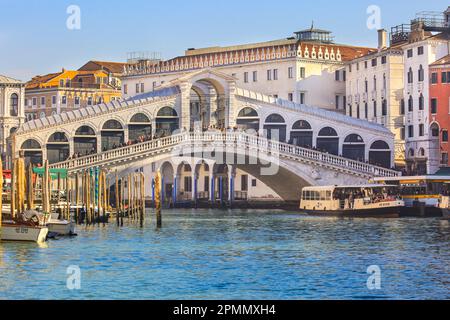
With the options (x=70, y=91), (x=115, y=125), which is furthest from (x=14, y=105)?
(x=70, y=91)

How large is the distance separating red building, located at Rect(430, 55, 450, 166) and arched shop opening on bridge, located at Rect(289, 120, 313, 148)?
541 centimetres

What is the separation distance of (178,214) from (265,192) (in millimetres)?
12962

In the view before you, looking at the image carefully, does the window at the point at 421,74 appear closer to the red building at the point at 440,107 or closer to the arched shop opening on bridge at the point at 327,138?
the red building at the point at 440,107

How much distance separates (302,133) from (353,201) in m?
10.7

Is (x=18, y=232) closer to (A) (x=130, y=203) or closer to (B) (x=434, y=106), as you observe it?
(A) (x=130, y=203)

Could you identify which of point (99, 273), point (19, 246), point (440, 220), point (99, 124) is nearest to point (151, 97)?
point (99, 124)

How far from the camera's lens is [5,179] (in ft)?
153

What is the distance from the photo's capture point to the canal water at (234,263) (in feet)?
83.8

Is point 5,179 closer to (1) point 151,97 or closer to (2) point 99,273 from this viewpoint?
(1) point 151,97

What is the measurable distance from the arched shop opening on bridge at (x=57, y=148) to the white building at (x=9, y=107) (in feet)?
27.4

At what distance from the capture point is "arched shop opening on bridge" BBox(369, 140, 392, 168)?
59.9 meters

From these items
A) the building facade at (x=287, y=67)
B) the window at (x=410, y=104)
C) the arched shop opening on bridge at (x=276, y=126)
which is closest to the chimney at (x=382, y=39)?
the building facade at (x=287, y=67)

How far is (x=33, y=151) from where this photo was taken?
57.2 meters

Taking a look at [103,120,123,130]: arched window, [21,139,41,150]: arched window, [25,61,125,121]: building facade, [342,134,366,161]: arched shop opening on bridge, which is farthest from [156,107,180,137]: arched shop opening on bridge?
[25,61,125,121]: building facade
